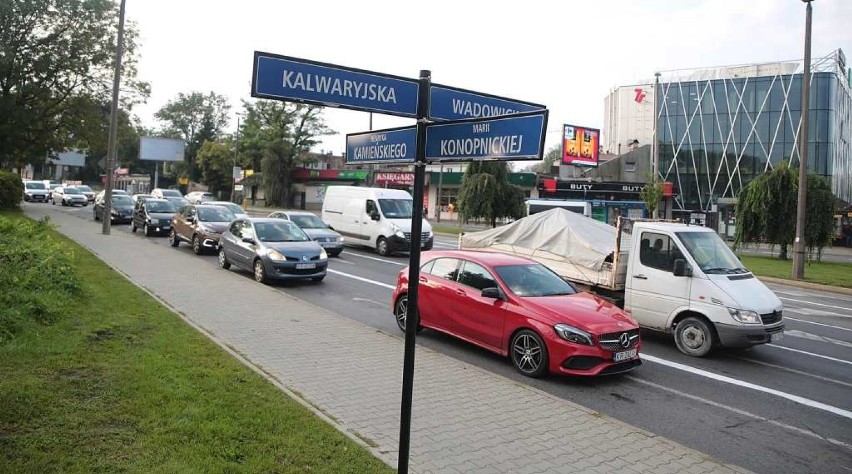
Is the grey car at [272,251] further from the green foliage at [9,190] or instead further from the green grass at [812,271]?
the green foliage at [9,190]

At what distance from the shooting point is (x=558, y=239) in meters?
11.5

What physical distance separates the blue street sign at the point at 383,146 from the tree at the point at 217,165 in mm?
74976

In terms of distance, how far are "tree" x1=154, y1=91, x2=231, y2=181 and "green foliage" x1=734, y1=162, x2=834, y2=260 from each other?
84032 mm

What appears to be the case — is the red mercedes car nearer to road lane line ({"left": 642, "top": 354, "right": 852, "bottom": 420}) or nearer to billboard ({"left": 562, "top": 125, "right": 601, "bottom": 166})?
road lane line ({"left": 642, "top": 354, "right": 852, "bottom": 420})

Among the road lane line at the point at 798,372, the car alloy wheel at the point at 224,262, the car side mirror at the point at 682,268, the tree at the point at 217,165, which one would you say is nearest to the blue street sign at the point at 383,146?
the car side mirror at the point at 682,268

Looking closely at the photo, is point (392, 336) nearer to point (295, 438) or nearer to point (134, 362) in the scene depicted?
point (134, 362)

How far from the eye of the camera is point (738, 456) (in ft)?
18.1

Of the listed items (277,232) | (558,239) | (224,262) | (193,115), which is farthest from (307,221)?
(193,115)

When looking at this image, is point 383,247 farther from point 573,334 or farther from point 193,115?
point 193,115

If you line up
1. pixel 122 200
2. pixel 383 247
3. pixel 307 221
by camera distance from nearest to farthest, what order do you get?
pixel 307 221 → pixel 383 247 → pixel 122 200

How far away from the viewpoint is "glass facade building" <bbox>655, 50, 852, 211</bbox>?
2092 inches

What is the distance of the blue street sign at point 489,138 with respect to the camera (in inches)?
132

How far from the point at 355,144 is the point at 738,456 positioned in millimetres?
4452

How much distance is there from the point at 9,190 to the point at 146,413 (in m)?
29.8
